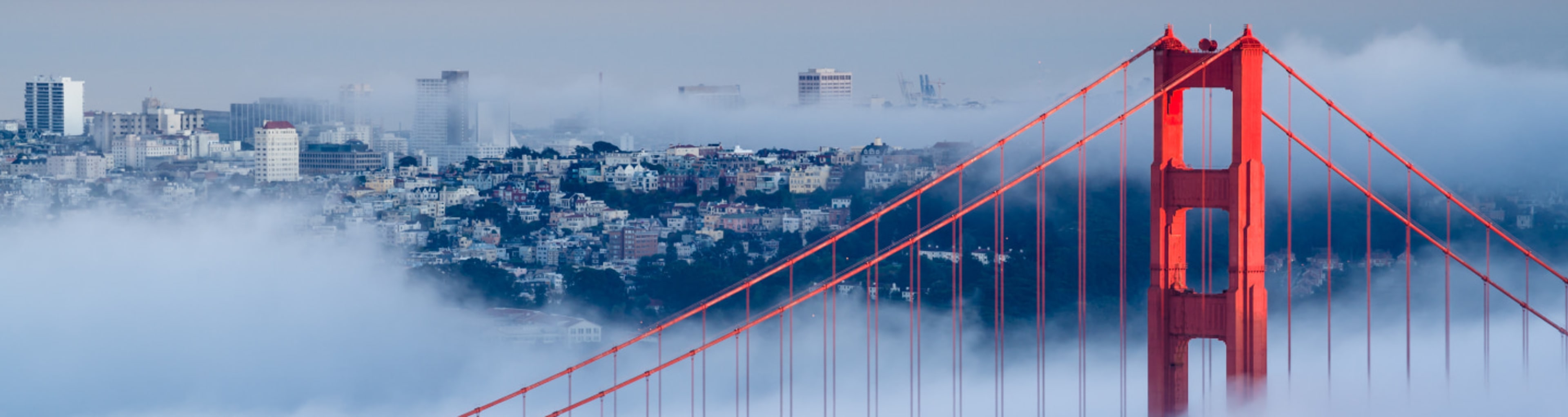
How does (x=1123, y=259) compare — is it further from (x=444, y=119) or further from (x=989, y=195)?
(x=444, y=119)

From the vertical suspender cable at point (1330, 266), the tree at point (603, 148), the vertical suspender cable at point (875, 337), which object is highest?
the tree at point (603, 148)

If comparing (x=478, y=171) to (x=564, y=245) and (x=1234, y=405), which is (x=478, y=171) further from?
(x=1234, y=405)

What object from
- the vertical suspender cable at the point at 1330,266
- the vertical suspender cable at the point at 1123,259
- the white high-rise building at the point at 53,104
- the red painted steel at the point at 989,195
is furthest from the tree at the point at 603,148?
the red painted steel at the point at 989,195

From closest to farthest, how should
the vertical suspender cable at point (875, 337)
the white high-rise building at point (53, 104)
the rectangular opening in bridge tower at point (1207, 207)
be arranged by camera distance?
the rectangular opening in bridge tower at point (1207, 207) → the vertical suspender cable at point (875, 337) → the white high-rise building at point (53, 104)

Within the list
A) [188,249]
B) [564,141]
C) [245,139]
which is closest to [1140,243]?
[188,249]

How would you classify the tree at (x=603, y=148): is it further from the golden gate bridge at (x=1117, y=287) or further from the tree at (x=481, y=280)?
the golden gate bridge at (x=1117, y=287)

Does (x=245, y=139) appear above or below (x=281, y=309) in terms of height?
above
